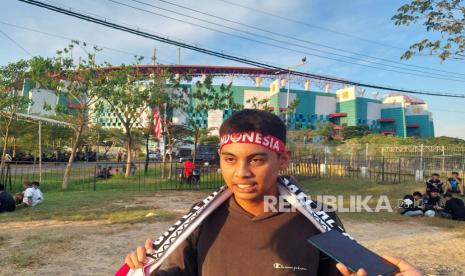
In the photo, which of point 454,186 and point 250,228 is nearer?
point 250,228

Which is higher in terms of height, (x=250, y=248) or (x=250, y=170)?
(x=250, y=170)

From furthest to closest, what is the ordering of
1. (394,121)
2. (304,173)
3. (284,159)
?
(394,121) → (304,173) → (284,159)

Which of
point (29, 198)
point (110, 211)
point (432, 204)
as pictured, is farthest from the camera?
point (432, 204)

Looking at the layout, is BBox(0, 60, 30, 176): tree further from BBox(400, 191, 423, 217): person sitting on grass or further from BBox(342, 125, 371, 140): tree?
BBox(342, 125, 371, 140): tree

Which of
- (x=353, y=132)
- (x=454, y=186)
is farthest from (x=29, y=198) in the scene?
(x=353, y=132)

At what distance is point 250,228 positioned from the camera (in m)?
1.76

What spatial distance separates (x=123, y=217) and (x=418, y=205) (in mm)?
9024

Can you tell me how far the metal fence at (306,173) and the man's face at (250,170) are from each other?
1535 cm

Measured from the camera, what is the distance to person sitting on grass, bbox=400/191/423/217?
36.9ft

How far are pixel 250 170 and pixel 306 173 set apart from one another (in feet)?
70.9

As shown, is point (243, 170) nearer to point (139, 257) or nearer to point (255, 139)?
point (255, 139)

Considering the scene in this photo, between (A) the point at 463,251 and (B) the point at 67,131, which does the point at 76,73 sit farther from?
(B) the point at 67,131

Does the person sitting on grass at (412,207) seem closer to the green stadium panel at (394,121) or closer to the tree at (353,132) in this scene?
the tree at (353,132)

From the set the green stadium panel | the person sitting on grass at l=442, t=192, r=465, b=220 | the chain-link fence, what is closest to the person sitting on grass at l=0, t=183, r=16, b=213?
the chain-link fence
